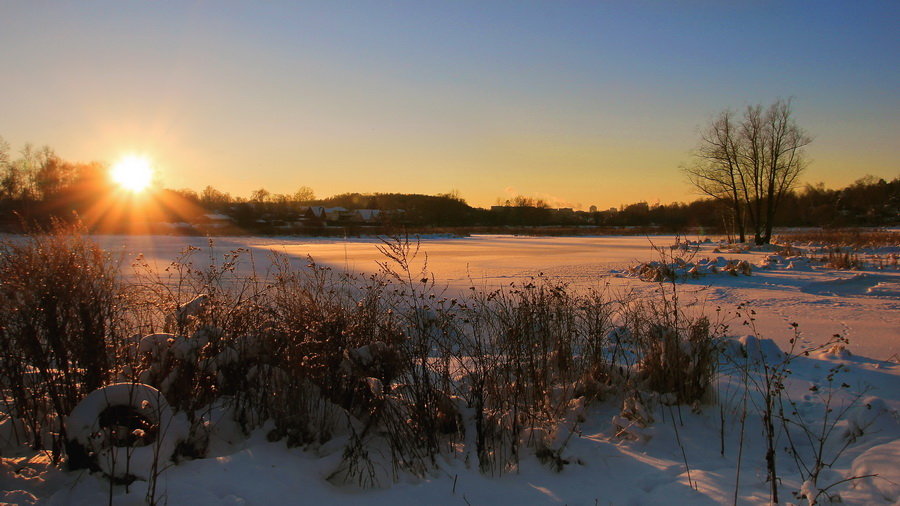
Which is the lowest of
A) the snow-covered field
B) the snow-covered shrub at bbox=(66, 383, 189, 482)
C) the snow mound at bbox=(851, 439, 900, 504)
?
the snow-covered field

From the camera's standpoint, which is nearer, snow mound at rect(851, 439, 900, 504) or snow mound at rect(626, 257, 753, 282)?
snow mound at rect(851, 439, 900, 504)

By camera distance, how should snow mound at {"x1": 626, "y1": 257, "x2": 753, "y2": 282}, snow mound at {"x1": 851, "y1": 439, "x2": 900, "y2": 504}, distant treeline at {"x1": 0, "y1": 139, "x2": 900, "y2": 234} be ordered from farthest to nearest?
distant treeline at {"x1": 0, "y1": 139, "x2": 900, "y2": 234} → snow mound at {"x1": 626, "y1": 257, "x2": 753, "y2": 282} → snow mound at {"x1": 851, "y1": 439, "x2": 900, "y2": 504}

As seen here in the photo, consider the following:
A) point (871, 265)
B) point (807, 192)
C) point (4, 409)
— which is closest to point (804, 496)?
point (4, 409)

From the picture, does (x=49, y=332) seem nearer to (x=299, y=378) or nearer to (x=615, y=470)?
(x=299, y=378)

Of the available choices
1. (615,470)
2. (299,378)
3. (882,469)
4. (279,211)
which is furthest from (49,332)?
(279,211)

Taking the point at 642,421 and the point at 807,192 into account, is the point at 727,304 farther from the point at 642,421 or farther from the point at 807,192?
the point at 807,192

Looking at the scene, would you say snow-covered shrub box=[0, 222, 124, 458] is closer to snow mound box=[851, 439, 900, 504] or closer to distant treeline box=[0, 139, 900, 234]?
snow mound box=[851, 439, 900, 504]

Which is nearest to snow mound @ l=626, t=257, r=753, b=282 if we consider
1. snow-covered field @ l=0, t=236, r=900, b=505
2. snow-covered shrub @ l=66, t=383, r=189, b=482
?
snow-covered field @ l=0, t=236, r=900, b=505

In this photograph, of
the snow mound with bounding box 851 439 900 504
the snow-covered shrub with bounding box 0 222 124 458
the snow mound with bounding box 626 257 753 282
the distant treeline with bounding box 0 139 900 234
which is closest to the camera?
the snow mound with bounding box 851 439 900 504

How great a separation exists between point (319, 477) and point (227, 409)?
3.65ft

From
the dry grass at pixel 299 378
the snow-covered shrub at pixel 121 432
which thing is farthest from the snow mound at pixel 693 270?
the snow-covered shrub at pixel 121 432

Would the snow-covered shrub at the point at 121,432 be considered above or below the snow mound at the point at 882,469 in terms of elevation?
above

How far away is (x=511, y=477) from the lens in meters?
3.42

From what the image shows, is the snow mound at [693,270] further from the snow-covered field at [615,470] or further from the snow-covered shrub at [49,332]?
the snow-covered shrub at [49,332]
